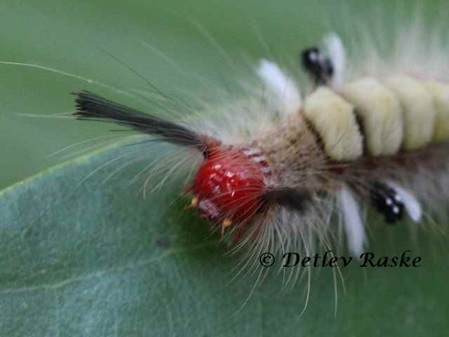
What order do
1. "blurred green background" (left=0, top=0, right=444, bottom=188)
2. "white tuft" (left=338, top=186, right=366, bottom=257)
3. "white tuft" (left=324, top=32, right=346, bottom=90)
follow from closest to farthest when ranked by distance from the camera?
1. "white tuft" (left=338, top=186, right=366, bottom=257)
2. "white tuft" (left=324, top=32, right=346, bottom=90)
3. "blurred green background" (left=0, top=0, right=444, bottom=188)

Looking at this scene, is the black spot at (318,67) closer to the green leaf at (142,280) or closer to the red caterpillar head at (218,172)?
the red caterpillar head at (218,172)

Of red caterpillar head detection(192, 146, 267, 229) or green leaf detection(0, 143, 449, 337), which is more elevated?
red caterpillar head detection(192, 146, 267, 229)

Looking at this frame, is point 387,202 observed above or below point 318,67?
below

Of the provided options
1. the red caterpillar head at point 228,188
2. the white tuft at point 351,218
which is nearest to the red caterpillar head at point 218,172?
the red caterpillar head at point 228,188

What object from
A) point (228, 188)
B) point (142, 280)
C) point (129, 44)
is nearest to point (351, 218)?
point (228, 188)

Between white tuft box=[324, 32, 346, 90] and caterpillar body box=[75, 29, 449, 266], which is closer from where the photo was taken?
caterpillar body box=[75, 29, 449, 266]

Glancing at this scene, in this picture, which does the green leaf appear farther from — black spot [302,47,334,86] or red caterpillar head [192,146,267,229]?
black spot [302,47,334,86]

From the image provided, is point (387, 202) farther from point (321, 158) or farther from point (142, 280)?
point (142, 280)

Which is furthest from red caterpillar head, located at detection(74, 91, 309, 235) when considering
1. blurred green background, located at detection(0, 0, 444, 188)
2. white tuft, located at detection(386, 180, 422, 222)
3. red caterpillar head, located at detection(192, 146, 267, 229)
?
blurred green background, located at detection(0, 0, 444, 188)
